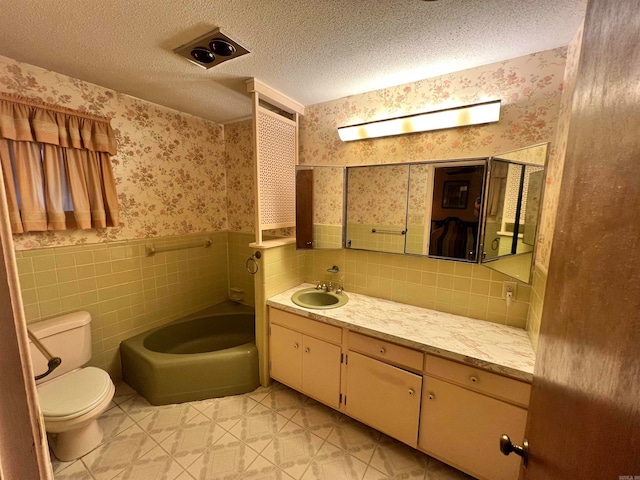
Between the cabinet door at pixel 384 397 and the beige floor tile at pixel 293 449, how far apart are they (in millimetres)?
304

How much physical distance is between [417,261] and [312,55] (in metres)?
1.48

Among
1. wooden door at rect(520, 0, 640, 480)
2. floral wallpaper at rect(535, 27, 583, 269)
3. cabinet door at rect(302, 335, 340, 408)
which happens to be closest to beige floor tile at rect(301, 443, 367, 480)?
cabinet door at rect(302, 335, 340, 408)

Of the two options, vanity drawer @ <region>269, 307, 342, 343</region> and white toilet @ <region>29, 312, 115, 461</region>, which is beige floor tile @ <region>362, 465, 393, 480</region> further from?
white toilet @ <region>29, 312, 115, 461</region>

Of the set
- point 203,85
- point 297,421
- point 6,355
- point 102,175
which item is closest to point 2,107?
point 102,175

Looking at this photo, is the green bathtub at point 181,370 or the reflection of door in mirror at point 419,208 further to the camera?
the green bathtub at point 181,370

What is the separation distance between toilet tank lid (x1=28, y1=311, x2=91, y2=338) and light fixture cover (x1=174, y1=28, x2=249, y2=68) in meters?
1.86

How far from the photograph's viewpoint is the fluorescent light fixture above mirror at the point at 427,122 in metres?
1.52

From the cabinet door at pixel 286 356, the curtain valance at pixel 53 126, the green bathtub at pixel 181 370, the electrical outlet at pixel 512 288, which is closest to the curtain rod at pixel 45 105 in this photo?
the curtain valance at pixel 53 126

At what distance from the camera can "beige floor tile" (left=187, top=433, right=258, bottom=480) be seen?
4.73 ft

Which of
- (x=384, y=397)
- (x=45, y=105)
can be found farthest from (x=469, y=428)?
(x=45, y=105)

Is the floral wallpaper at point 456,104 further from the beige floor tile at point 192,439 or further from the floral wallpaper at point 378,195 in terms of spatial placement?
the beige floor tile at point 192,439

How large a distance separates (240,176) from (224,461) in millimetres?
2346

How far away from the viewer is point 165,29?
1.26m

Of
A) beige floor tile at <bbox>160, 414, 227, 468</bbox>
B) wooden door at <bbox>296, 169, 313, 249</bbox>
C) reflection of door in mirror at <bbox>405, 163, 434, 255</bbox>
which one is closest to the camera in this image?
beige floor tile at <bbox>160, 414, 227, 468</bbox>
